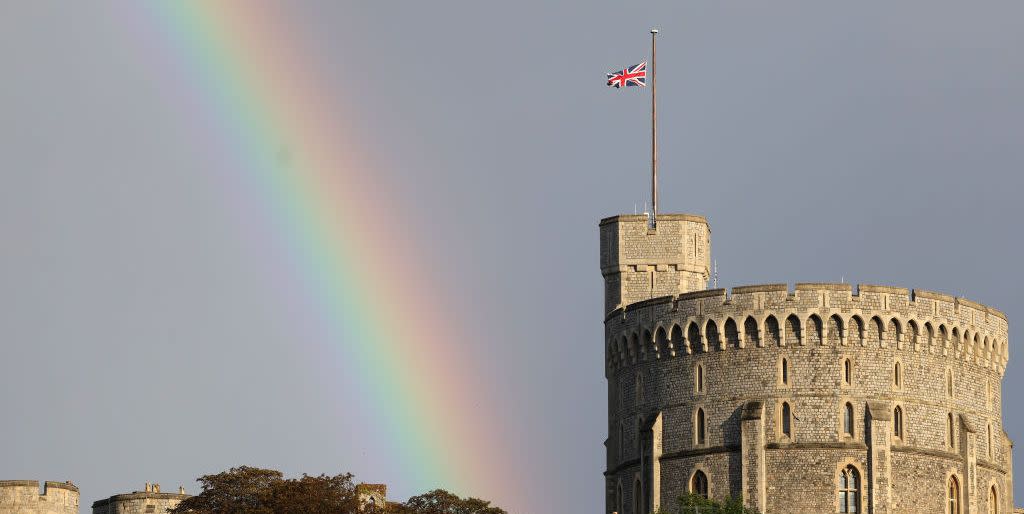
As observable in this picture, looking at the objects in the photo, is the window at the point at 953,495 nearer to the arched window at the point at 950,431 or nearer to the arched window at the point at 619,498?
the arched window at the point at 950,431

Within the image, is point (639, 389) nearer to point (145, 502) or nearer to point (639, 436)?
point (639, 436)

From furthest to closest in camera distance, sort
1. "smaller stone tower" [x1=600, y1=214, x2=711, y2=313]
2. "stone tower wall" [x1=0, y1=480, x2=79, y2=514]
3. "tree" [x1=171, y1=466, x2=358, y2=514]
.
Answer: "stone tower wall" [x1=0, y1=480, x2=79, y2=514], "smaller stone tower" [x1=600, y1=214, x2=711, y2=313], "tree" [x1=171, y1=466, x2=358, y2=514]

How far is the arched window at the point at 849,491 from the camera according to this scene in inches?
5728

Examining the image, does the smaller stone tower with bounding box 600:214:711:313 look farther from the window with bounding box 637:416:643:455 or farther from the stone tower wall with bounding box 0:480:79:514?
the stone tower wall with bounding box 0:480:79:514

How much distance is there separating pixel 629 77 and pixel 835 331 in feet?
70.7

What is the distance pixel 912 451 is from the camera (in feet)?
482

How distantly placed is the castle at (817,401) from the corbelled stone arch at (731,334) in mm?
56

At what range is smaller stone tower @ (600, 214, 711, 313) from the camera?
156 m

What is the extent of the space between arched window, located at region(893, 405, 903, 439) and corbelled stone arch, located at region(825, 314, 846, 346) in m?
4.78

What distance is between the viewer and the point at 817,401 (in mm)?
146625

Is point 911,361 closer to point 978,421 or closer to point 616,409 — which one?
point 978,421

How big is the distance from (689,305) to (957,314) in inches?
600

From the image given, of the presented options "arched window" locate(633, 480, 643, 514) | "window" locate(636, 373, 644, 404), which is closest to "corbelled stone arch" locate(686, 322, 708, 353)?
"window" locate(636, 373, 644, 404)

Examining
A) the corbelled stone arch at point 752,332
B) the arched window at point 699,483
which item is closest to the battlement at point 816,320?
the corbelled stone arch at point 752,332
